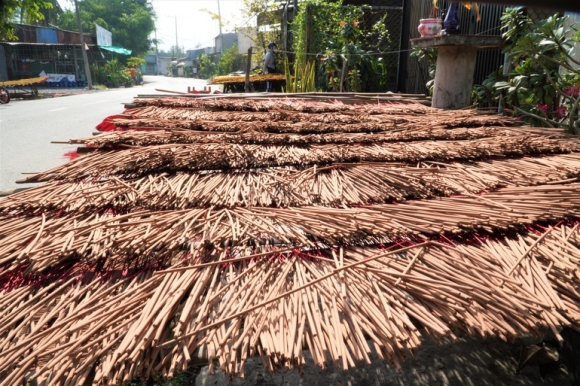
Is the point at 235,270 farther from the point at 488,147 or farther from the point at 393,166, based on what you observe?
the point at 488,147

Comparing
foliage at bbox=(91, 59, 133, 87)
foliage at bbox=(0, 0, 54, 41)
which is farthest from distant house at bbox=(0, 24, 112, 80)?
foliage at bbox=(0, 0, 54, 41)

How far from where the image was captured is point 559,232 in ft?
4.05

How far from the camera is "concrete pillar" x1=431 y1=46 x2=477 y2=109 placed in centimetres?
345

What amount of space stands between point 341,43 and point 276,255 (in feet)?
28.4

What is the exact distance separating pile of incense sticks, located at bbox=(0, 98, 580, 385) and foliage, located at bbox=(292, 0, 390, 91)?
22.1 feet

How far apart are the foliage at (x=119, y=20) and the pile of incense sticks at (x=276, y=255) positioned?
4209cm

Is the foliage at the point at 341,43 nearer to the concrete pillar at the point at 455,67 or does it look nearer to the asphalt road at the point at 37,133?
→ the concrete pillar at the point at 455,67

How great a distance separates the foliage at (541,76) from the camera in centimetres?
332

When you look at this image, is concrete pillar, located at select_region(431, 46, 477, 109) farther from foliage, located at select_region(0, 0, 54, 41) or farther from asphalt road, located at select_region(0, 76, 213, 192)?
foliage, located at select_region(0, 0, 54, 41)

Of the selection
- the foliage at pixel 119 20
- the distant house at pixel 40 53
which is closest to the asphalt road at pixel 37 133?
the distant house at pixel 40 53

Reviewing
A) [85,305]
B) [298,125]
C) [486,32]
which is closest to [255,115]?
[298,125]

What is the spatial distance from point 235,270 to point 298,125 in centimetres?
146

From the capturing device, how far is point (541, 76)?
12.0 feet

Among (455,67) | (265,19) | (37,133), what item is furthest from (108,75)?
(455,67)
